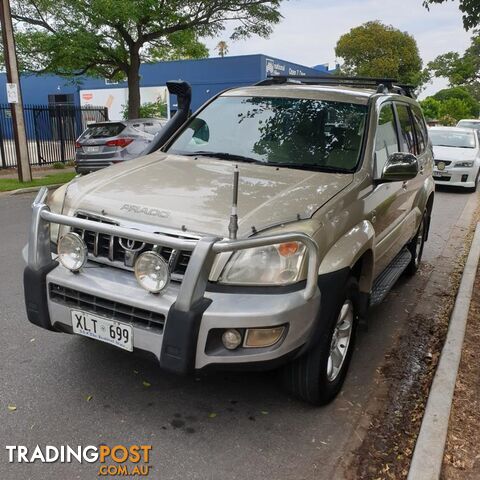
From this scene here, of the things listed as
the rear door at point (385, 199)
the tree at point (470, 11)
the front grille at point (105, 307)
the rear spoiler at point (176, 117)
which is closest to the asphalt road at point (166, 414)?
the front grille at point (105, 307)

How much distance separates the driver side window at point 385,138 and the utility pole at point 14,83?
10.2 m

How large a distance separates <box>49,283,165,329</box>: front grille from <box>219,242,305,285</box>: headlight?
42 cm

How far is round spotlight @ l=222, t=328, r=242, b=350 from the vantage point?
2682 mm

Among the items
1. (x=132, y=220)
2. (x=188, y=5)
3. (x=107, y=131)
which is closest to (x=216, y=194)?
(x=132, y=220)

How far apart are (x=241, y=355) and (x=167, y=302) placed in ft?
1.53

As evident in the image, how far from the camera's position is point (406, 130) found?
16.6 feet

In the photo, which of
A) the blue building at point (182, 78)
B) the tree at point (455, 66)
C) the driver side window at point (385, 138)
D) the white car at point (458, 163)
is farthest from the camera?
the tree at point (455, 66)

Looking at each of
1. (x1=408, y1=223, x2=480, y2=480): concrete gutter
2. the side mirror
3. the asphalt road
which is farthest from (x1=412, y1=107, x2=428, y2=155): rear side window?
the asphalt road

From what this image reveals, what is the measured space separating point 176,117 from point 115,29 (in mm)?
11855

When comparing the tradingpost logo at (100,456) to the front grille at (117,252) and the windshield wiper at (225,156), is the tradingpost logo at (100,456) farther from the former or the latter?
the windshield wiper at (225,156)

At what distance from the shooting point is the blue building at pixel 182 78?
2636 cm

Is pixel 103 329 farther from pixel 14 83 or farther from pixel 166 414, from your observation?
pixel 14 83

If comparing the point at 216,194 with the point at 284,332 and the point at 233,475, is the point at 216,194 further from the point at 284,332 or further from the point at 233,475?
the point at 233,475

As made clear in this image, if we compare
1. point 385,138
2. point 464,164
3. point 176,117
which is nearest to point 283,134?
point 385,138
